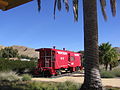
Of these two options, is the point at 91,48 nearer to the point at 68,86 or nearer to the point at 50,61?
the point at 68,86

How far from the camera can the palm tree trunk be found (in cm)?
936

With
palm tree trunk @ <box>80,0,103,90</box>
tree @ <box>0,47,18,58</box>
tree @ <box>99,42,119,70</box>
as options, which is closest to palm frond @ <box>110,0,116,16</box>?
palm tree trunk @ <box>80,0,103,90</box>

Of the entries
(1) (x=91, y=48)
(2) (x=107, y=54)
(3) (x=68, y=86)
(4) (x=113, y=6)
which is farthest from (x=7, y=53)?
(1) (x=91, y=48)

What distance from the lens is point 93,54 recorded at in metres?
9.63

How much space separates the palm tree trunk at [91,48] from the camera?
9359mm

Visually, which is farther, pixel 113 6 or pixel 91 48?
pixel 113 6

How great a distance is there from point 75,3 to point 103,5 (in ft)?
6.04

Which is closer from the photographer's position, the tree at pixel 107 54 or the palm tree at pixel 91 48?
the palm tree at pixel 91 48

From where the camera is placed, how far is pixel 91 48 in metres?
9.71

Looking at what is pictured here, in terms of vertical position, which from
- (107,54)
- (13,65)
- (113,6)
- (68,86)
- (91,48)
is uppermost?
(113,6)

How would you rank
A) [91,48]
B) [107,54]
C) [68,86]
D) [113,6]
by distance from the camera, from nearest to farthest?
1. [91,48]
2. [113,6]
3. [68,86]
4. [107,54]

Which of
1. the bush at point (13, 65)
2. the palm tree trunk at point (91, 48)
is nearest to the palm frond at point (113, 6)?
the palm tree trunk at point (91, 48)

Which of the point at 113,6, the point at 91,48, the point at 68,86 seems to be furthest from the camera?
the point at 68,86

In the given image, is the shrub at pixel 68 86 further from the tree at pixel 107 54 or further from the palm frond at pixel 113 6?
the tree at pixel 107 54
